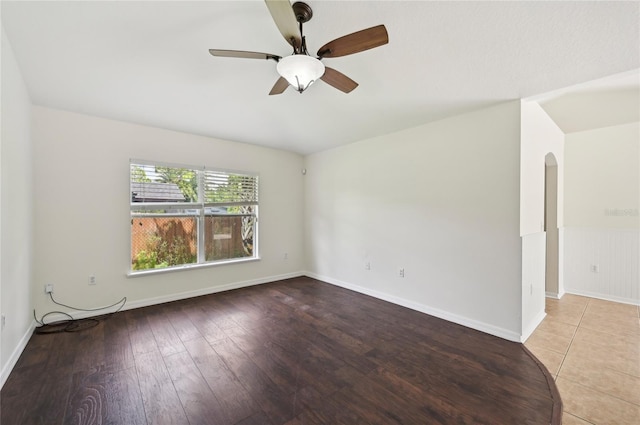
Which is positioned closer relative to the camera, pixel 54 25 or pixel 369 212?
pixel 54 25

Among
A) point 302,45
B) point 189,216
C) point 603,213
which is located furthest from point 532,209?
point 189,216

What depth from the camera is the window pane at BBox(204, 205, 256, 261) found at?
14.1 feet

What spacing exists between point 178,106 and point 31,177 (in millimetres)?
1767

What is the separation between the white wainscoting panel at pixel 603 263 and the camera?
3.69 metres

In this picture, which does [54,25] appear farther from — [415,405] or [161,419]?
[415,405]

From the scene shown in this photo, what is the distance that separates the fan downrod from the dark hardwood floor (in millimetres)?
2565

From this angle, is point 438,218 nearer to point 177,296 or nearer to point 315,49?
point 315,49

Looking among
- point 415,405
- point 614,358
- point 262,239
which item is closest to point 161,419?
point 415,405

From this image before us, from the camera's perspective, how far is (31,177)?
2.90 meters

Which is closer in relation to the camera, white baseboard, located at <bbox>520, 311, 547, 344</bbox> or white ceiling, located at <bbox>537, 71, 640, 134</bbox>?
white baseboard, located at <bbox>520, 311, 547, 344</bbox>

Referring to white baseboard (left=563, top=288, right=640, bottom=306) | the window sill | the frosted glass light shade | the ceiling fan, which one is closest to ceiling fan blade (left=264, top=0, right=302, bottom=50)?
the ceiling fan

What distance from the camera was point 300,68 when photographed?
1683 mm

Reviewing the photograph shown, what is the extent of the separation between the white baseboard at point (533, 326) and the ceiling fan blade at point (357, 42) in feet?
10.0

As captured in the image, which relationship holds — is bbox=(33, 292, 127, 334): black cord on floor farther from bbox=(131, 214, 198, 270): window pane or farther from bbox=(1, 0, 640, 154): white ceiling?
bbox=(1, 0, 640, 154): white ceiling
